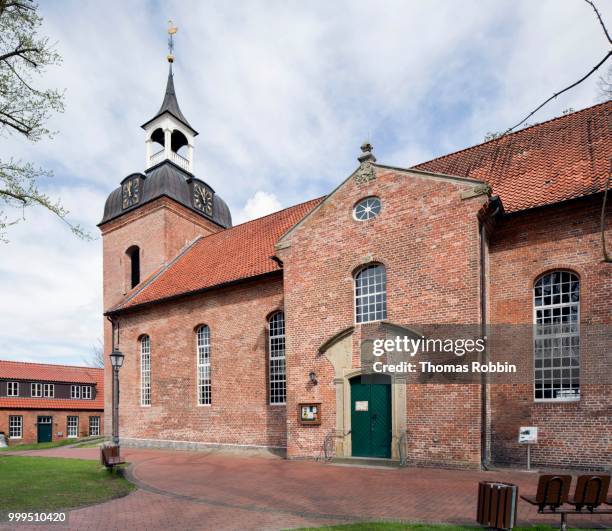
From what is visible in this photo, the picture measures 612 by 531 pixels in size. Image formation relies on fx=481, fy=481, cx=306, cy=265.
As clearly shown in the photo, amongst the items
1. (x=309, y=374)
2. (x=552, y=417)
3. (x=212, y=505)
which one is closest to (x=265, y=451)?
(x=309, y=374)

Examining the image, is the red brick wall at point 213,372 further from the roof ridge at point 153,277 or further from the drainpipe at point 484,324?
the drainpipe at point 484,324

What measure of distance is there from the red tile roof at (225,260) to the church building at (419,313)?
19 centimetres

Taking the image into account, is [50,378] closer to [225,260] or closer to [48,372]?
[48,372]

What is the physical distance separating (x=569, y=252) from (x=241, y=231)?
46.8 ft

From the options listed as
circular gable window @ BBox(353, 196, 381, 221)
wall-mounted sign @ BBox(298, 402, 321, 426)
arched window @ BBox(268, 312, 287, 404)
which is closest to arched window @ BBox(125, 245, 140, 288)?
arched window @ BBox(268, 312, 287, 404)

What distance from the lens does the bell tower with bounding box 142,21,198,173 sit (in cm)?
2661

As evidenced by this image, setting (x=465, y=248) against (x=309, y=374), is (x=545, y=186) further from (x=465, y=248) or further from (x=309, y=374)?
(x=309, y=374)

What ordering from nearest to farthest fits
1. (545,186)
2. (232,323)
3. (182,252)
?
(545,186) → (232,323) → (182,252)

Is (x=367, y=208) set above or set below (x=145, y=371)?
above

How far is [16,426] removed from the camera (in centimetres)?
3647

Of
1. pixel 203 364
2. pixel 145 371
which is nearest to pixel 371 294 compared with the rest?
pixel 203 364

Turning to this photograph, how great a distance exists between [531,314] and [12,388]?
38886mm

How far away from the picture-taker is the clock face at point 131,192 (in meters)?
25.8

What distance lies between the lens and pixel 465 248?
12086mm
